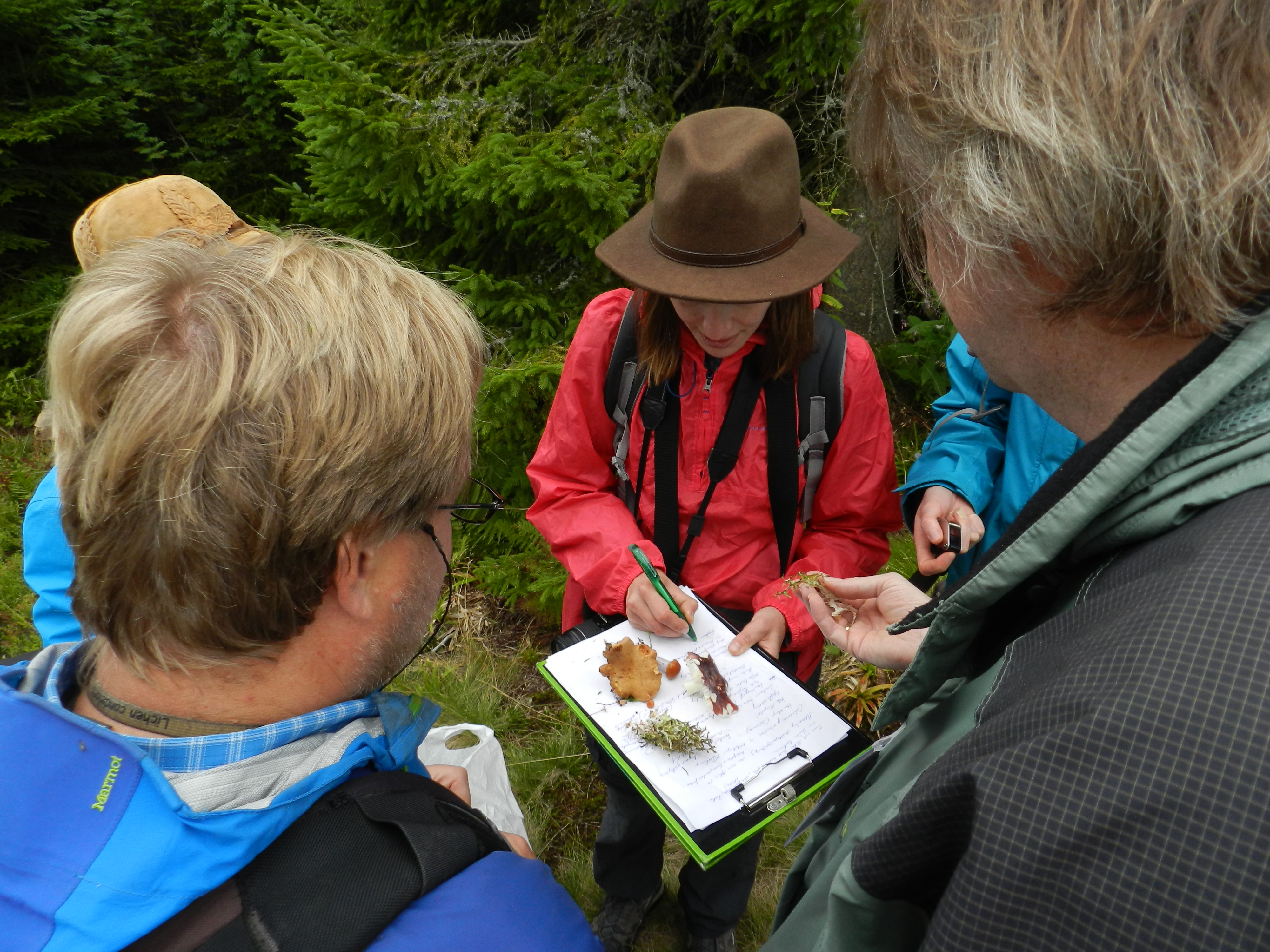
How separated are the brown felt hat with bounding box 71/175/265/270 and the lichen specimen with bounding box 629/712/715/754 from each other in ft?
7.02

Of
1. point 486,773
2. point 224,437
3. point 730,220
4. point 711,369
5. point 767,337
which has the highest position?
point 730,220

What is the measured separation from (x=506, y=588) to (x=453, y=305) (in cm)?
328

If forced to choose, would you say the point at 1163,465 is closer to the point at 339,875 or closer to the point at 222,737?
the point at 339,875

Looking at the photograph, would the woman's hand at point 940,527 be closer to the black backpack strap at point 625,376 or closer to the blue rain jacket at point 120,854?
the black backpack strap at point 625,376

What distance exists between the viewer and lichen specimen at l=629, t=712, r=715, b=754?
184cm

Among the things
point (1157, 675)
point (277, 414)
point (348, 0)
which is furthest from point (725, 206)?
point (348, 0)

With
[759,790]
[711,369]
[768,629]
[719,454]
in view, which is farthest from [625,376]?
[759,790]

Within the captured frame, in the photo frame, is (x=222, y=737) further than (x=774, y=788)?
No

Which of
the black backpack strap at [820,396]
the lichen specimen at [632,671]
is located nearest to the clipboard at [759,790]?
the lichen specimen at [632,671]

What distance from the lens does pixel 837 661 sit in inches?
155

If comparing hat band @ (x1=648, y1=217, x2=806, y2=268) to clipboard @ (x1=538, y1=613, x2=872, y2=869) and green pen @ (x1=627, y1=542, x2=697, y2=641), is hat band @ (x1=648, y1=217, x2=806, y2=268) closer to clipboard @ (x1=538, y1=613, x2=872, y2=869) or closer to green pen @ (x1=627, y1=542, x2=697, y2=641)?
green pen @ (x1=627, y1=542, x2=697, y2=641)

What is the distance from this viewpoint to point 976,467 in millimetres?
2172

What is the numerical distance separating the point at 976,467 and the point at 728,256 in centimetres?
99

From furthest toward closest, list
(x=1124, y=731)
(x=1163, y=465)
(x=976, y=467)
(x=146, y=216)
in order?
1. (x=146, y=216)
2. (x=976, y=467)
3. (x=1163, y=465)
4. (x=1124, y=731)
